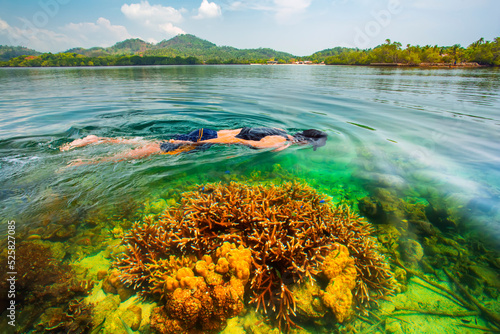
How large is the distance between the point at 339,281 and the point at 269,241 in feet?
2.61

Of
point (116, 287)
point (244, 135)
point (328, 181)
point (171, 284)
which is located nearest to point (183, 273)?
point (171, 284)

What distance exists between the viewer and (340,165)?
4.86m

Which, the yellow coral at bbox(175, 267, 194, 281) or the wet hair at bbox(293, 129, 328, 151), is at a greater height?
the wet hair at bbox(293, 129, 328, 151)

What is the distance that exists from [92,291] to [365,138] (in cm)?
695

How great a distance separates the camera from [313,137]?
19.7ft

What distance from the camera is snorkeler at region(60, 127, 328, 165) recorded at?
5.23 meters

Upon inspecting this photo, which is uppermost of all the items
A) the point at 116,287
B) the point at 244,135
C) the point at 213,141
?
the point at 244,135

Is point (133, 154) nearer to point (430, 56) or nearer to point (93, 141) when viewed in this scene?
point (93, 141)

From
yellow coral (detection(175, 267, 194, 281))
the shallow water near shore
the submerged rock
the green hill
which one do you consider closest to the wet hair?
the shallow water near shore

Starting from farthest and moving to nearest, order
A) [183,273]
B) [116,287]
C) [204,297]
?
[116,287]
[183,273]
[204,297]

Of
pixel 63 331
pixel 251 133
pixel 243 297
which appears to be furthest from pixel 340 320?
pixel 251 133

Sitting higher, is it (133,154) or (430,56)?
(430,56)

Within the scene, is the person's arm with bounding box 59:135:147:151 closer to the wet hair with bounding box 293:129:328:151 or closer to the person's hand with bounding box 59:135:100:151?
the person's hand with bounding box 59:135:100:151

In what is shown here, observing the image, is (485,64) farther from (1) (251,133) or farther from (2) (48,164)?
(2) (48,164)
